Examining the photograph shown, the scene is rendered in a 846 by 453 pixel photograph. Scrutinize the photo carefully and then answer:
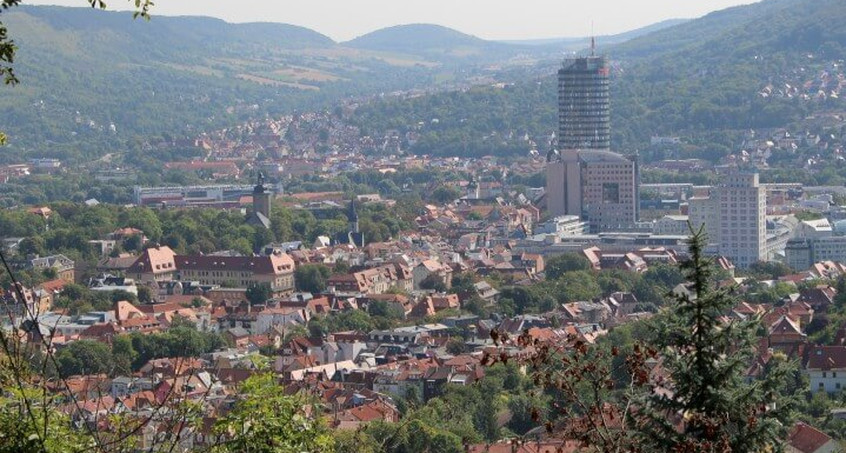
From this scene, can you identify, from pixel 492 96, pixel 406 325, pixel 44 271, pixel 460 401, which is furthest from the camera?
pixel 492 96

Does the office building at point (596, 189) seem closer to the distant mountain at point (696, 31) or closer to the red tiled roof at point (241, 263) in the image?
the red tiled roof at point (241, 263)

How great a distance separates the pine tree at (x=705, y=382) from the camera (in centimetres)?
728

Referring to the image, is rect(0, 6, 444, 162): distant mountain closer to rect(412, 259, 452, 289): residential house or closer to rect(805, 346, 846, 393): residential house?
rect(412, 259, 452, 289): residential house

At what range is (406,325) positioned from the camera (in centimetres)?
4188

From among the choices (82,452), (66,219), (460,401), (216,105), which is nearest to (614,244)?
(66,219)

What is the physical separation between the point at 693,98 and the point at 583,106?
32514mm

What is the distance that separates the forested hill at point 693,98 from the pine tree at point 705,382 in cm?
8795

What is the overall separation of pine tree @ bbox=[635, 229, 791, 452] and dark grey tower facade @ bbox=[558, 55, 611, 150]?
69874mm

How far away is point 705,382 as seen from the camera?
7.33 metres

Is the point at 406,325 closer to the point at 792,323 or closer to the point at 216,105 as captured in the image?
the point at 792,323

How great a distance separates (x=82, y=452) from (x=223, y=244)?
53.6m

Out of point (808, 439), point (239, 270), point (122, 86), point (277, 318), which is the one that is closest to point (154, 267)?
point (239, 270)

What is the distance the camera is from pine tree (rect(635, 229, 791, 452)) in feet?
23.9

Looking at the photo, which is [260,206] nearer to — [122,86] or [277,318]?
[277,318]
